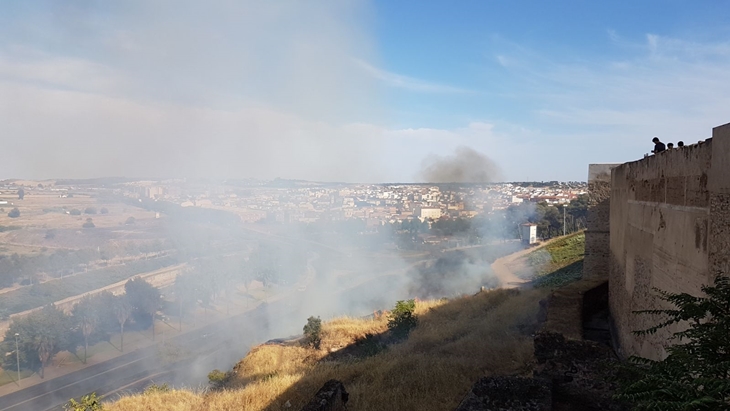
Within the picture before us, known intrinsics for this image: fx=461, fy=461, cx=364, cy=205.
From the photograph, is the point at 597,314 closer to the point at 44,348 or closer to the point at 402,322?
the point at 402,322

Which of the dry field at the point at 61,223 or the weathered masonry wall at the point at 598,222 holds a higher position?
the weathered masonry wall at the point at 598,222

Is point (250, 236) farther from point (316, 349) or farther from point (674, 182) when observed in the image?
point (674, 182)

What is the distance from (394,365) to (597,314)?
4118 mm

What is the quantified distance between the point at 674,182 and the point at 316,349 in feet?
32.4

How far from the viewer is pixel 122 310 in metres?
25.7

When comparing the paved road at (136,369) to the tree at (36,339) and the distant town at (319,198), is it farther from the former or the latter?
the distant town at (319,198)

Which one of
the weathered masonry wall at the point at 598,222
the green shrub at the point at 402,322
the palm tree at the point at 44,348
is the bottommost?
the palm tree at the point at 44,348

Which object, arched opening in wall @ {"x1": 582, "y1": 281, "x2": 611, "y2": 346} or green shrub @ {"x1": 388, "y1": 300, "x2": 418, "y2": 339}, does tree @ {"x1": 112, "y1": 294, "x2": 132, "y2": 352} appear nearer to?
green shrub @ {"x1": 388, "y1": 300, "x2": 418, "y2": 339}

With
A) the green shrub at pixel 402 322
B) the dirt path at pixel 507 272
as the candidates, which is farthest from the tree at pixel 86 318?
the dirt path at pixel 507 272

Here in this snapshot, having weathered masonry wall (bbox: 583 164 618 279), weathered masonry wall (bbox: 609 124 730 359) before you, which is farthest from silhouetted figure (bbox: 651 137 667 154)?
weathered masonry wall (bbox: 583 164 618 279)

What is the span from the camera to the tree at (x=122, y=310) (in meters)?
25.5

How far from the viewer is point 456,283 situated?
83.9ft

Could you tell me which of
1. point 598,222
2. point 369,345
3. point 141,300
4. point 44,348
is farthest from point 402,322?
point 141,300

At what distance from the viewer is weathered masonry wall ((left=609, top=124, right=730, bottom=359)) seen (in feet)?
10.8
